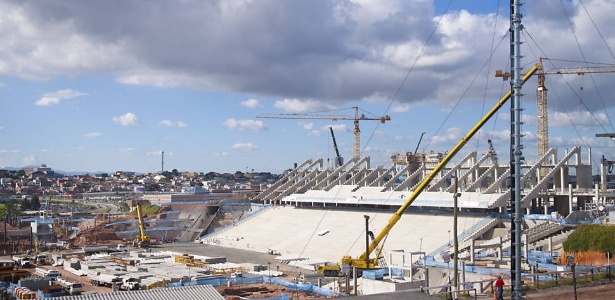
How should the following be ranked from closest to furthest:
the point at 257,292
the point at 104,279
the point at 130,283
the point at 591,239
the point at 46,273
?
the point at 257,292
the point at 591,239
the point at 130,283
the point at 104,279
the point at 46,273

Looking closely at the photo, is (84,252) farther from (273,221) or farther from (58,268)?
(273,221)

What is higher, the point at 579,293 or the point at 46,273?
the point at 579,293

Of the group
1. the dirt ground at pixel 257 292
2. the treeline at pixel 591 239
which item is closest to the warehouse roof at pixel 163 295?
the dirt ground at pixel 257 292

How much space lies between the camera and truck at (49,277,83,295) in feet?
123

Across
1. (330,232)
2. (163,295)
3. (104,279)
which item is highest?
(163,295)

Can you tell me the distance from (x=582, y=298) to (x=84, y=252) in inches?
1978

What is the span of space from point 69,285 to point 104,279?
3.22 metres

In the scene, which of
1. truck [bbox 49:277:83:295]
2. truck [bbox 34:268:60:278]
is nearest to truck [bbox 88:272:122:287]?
truck [bbox 49:277:83:295]

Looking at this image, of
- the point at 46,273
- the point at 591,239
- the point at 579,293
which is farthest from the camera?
the point at 46,273

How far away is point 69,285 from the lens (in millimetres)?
40188

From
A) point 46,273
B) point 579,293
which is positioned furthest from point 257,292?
point 46,273

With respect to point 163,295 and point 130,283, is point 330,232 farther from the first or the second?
point 163,295

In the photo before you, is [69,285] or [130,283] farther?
[69,285]

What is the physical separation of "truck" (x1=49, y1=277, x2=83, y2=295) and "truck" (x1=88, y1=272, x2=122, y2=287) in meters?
1.70
